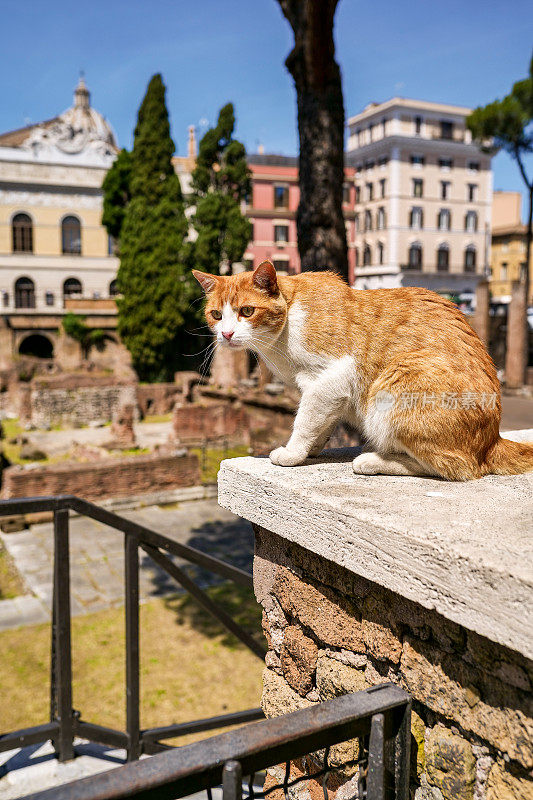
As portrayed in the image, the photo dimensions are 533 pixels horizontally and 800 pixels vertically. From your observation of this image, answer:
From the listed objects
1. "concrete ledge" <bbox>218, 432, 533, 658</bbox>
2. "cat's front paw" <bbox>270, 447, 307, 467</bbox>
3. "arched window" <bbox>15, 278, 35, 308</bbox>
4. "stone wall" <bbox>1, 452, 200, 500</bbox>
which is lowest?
"stone wall" <bbox>1, 452, 200, 500</bbox>

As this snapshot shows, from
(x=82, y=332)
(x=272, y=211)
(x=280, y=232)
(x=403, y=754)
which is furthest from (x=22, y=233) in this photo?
(x=403, y=754)

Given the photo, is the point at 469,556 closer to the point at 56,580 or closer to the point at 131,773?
the point at 131,773

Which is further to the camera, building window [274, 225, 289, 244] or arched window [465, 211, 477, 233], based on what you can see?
arched window [465, 211, 477, 233]

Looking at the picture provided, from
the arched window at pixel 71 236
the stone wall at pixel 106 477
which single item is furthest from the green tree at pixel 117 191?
the stone wall at pixel 106 477

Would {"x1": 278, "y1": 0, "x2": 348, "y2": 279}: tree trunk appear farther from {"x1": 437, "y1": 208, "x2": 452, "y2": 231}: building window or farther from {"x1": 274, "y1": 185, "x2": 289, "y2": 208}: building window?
{"x1": 437, "y1": 208, "x2": 452, "y2": 231}: building window

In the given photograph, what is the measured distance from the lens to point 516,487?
6.37 feet

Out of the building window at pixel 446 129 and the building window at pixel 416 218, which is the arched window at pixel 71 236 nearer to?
the building window at pixel 416 218

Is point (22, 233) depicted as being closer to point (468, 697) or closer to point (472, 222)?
point (472, 222)

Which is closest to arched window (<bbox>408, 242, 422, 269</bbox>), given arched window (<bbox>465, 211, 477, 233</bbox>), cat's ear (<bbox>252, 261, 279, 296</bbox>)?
arched window (<bbox>465, 211, 477, 233</bbox>)

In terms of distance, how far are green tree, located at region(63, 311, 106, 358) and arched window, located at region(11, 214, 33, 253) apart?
6.58 metres

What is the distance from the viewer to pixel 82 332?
101 feet

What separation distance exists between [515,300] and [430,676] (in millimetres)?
18825

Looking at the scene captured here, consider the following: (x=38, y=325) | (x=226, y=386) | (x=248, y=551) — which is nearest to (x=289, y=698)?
(x=248, y=551)

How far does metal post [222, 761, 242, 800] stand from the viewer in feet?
3.71
